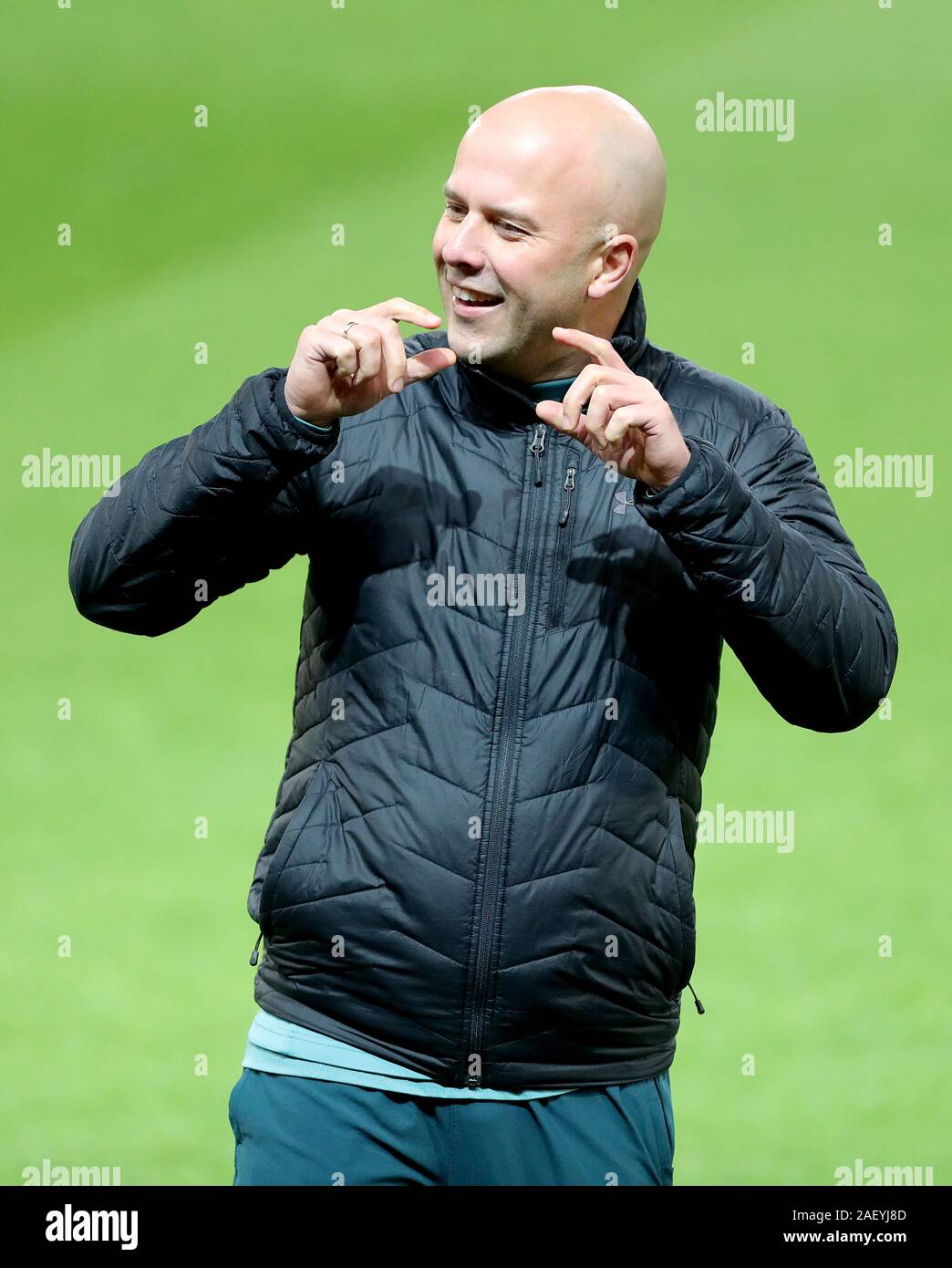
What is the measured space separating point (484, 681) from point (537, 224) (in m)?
0.61

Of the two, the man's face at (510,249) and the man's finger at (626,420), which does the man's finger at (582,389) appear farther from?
the man's face at (510,249)

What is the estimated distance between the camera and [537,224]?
279 centimetres

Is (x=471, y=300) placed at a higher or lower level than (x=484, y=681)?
higher

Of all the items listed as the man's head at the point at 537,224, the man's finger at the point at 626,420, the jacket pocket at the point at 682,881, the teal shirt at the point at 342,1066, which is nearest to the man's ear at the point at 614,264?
the man's head at the point at 537,224

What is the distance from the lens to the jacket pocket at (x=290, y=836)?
111 inches

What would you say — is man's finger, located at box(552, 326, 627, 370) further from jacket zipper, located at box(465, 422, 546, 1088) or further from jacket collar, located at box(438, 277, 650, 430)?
jacket zipper, located at box(465, 422, 546, 1088)

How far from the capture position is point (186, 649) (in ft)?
23.4

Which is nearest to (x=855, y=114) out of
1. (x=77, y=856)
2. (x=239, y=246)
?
(x=239, y=246)

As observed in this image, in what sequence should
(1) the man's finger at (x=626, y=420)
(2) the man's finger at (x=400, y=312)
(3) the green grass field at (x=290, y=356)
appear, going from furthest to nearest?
(3) the green grass field at (x=290, y=356) → (2) the man's finger at (x=400, y=312) → (1) the man's finger at (x=626, y=420)

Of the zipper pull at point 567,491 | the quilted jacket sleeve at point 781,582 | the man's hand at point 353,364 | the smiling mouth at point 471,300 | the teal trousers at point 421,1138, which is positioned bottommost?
the teal trousers at point 421,1138

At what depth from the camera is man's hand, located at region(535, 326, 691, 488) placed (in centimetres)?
257

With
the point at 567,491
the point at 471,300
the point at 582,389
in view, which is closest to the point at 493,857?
the point at 567,491

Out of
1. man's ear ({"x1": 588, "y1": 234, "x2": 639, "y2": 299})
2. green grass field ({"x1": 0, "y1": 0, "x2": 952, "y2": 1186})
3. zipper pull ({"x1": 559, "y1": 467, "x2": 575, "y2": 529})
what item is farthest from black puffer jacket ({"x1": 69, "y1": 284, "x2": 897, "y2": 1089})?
green grass field ({"x1": 0, "y1": 0, "x2": 952, "y2": 1186})

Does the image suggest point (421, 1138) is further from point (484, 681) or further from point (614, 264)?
point (614, 264)
